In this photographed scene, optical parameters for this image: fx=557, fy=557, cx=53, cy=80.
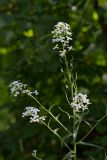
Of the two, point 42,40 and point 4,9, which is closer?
point 42,40

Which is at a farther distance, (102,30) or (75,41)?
(102,30)

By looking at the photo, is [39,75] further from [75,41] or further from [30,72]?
[75,41]

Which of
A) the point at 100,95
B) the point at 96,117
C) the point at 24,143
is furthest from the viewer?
the point at 24,143

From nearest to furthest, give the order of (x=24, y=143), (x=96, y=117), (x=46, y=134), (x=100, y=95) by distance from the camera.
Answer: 1. (x=96, y=117)
2. (x=46, y=134)
3. (x=100, y=95)
4. (x=24, y=143)

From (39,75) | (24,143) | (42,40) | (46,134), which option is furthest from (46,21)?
(24,143)

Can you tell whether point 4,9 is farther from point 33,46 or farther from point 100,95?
point 100,95

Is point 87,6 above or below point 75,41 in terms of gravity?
above

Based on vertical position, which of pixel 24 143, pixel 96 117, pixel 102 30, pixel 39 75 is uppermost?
pixel 102 30

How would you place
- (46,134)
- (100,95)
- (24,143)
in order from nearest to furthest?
(46,134)
(100,95)
(24,143)

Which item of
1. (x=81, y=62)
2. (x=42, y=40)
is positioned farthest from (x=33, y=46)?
(x=81, y=62)
